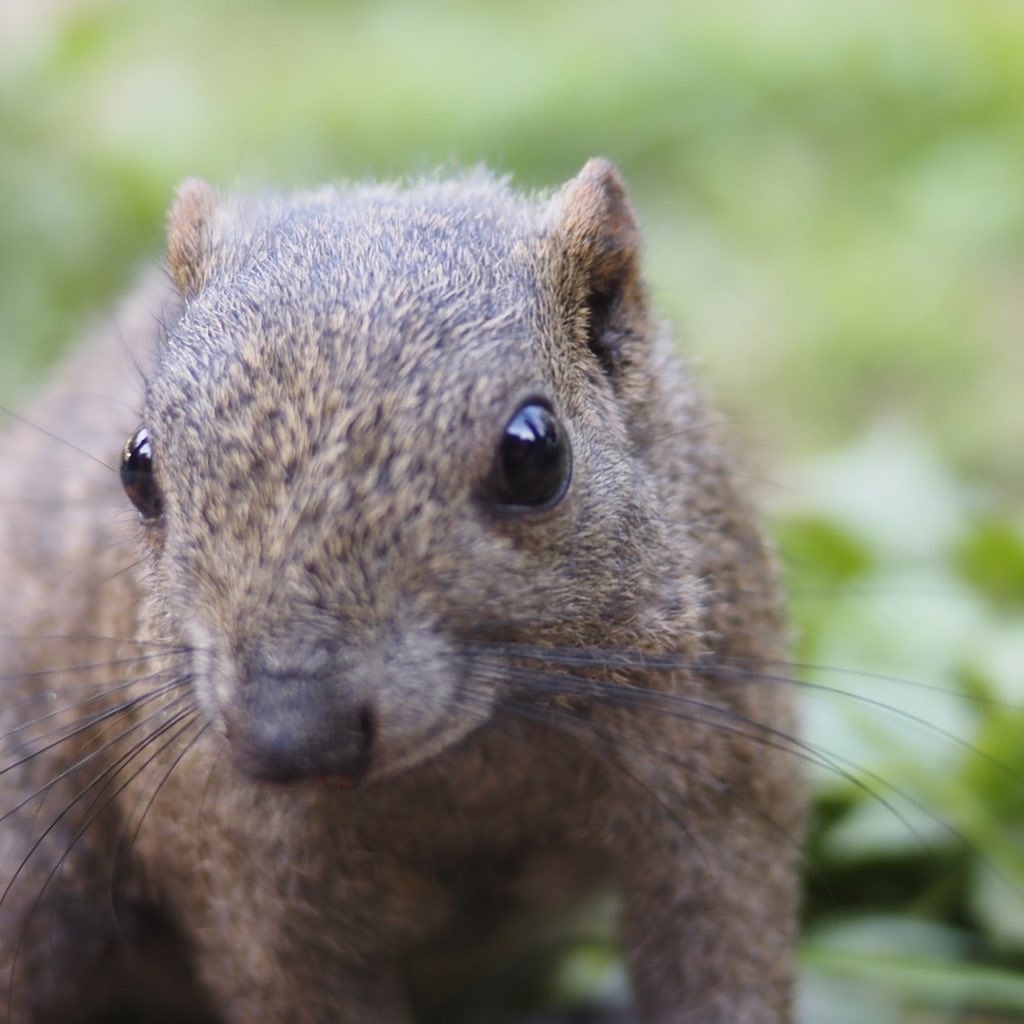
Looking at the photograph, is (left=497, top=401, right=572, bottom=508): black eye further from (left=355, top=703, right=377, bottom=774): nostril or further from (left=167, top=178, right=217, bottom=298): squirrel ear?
(left=167, top=178, right=217, bottom=298): squirrel ear

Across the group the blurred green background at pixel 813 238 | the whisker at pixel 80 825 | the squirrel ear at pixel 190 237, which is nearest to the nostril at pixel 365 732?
the whisker at pixel 80 825

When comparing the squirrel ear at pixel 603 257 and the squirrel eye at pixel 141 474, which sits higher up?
the squirrel ear at pixel 603 257

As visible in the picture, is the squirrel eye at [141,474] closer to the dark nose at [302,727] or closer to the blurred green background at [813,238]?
the dark nose at [302,727]

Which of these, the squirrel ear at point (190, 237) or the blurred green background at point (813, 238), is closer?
the squirrel ear at point (190, 237)

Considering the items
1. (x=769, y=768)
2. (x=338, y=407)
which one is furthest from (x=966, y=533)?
(x=338, y=407)

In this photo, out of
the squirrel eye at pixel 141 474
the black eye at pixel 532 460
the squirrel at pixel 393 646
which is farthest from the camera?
the squirrel eye at pixel 141 474

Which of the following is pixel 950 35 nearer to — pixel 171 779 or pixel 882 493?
pixel 882 493

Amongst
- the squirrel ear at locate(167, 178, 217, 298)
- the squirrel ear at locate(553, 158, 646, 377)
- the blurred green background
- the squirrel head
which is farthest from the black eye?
the blurred green background

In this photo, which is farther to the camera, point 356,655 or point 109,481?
point 109,481
